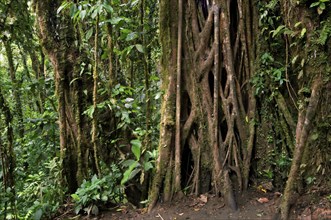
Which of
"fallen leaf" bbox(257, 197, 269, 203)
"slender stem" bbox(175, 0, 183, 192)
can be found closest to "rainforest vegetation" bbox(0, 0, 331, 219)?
"slender stem" bbox(175, 0, 183, 192)

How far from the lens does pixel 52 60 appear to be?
4.11m

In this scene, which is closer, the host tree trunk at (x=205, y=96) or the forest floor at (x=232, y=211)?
the forest floor at (x=232, y=211)

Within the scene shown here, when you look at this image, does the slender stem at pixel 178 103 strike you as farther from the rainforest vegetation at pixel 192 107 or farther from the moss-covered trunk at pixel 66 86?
the moss-covered trunk at pixel 66 86

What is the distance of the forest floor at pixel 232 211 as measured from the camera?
2791mm

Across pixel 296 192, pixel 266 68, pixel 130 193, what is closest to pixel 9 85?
pixel 130 193

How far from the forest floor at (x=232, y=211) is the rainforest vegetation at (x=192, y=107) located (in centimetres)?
10

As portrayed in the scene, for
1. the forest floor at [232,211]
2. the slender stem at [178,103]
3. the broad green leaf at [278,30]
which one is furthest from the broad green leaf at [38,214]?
the broad green leaf at [278,30]

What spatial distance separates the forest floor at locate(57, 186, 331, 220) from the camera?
9.16 feet

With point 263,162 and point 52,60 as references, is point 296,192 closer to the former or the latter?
point 263,162

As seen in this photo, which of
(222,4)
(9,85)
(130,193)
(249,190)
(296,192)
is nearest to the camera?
(296,192)

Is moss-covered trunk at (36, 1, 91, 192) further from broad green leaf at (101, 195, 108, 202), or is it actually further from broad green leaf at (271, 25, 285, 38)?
broad green leaf at (271, 25, 285, 38)

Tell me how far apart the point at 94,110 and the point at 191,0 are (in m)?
1.72

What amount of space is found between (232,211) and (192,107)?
1.21 m

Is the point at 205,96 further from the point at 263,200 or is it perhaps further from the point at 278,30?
the point at 263,200
